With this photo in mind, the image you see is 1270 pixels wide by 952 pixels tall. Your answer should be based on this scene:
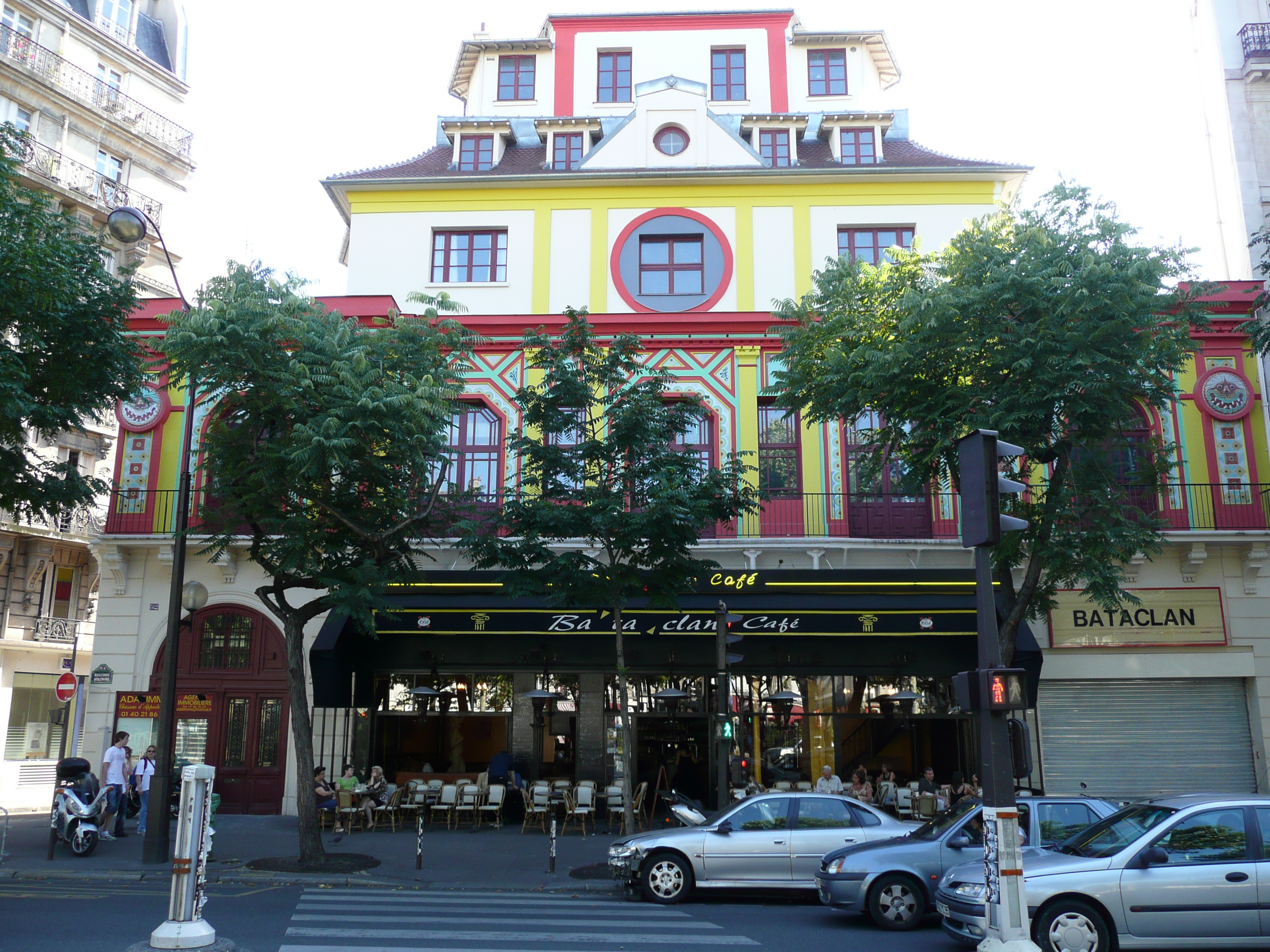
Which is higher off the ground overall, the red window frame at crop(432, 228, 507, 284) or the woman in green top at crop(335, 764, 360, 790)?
the red window frame at crop(432, 228, 507, 284)

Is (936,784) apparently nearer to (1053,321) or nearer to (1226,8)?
(1053,321)

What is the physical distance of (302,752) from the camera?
598 inches

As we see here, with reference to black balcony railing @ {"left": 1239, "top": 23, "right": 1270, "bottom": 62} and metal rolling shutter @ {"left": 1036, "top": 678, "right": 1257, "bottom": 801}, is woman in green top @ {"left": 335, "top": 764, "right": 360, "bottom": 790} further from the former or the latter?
black balcony railing @ {"left": 1239, "top": 23, "right": 1270, "bottom": 62}

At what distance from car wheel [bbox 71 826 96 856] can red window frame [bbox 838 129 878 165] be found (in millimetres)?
20251

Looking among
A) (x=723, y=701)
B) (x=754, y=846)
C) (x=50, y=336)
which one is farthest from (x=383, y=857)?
(x=50, y=336)

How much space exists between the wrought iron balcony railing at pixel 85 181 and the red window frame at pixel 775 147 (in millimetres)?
18342

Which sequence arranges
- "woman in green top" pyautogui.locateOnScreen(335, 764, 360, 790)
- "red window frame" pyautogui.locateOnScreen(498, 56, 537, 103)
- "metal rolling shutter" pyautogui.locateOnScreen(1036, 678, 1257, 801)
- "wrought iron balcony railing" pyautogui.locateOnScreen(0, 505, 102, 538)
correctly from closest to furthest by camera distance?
"woman in green top" pyautogui.locateOnScreen(335, 764, 360, 790) < "metal rolling shutter" pyautogui.locateOnScreen(1036, 678, 1257, 801) < "red window frame" pyautogui.locateOnScreen(498, 56, 537, 103) < "wrought iron balcony railing" pyautogui.locateOnScreen(0, 505, 102, 538)

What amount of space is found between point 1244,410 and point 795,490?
30.8 feet

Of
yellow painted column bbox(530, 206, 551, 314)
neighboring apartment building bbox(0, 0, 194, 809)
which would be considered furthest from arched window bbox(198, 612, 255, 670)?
yellow painted column bbox(530, 206, 551, 314)

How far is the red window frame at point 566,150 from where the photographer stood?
24656mm

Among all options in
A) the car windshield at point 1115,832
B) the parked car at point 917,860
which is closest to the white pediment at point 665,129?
the parked car at point 917,860

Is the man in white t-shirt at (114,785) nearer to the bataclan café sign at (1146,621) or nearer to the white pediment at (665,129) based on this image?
the white pediment at (665,129)

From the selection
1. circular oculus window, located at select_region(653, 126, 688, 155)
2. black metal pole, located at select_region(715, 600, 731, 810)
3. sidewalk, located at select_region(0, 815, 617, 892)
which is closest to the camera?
sidewalk, located at select_region(0, 815, 617, 892)

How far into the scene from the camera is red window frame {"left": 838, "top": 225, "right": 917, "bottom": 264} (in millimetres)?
23234
